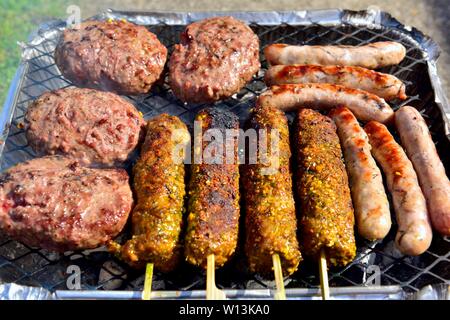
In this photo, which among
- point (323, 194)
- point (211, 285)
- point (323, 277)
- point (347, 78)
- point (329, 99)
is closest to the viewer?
point (211, 285)

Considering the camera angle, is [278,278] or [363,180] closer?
[278,278]

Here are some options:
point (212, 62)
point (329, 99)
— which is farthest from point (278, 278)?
point (212, 62)

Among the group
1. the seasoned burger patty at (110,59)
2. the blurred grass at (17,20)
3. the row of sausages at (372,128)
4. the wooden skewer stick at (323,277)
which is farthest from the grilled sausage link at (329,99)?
the blurred grass at (17,20)

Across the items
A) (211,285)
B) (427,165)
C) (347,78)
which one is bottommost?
(211,285)

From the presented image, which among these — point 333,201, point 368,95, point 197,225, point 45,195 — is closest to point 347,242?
point 333,201

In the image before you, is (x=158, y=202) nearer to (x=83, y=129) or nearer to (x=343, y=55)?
(x=83, y=129)

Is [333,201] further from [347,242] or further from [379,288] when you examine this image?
[379,288]

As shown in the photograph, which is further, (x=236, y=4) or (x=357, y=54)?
(x=236, y=4)
